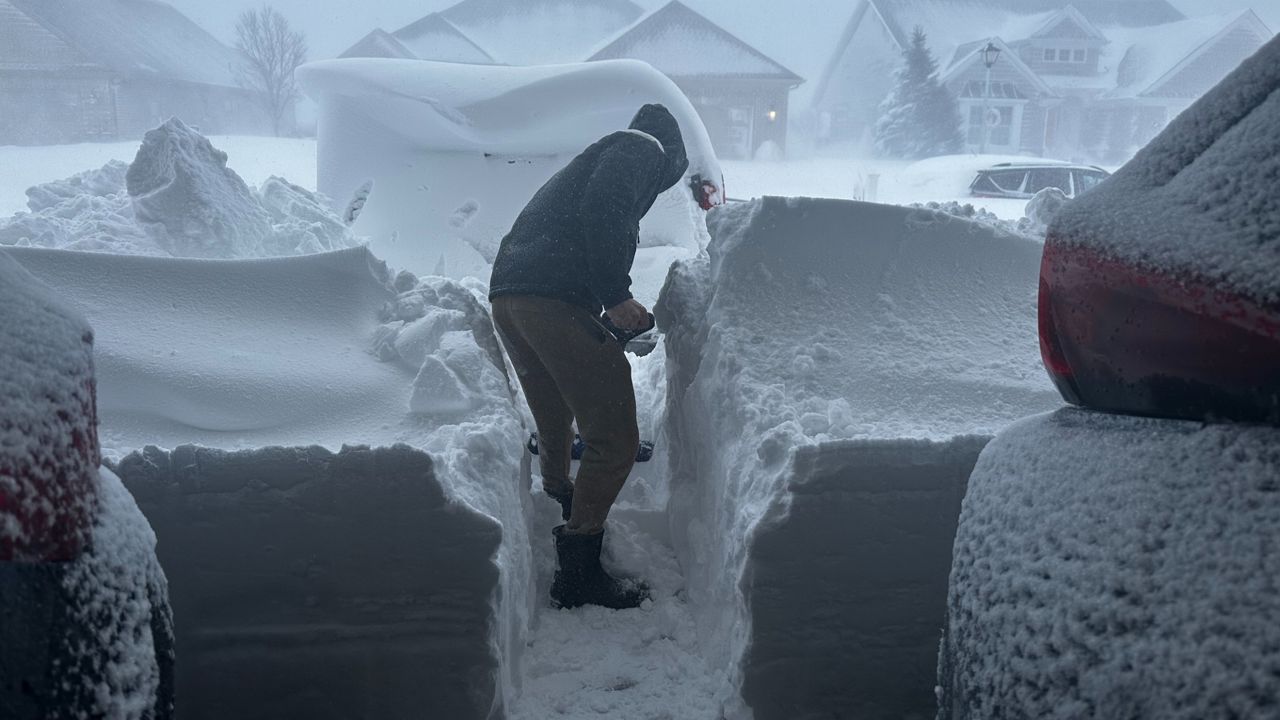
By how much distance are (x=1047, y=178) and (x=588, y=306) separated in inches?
301

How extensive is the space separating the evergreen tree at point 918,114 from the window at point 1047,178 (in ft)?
21.3

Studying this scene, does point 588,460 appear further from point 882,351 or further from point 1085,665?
point 1085,665

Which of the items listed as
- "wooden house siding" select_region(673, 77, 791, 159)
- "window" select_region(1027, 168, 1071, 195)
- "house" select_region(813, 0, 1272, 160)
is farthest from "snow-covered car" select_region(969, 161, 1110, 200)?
"wooden house siding" select_region(673, 77, 791, 159)

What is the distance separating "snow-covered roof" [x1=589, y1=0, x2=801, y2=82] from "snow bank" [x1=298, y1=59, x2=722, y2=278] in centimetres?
738

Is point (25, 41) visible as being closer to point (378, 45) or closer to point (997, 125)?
point (378, 45)

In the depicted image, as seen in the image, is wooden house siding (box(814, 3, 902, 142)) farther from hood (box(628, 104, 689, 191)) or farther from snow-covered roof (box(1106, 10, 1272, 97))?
hood (box(628, 104, 689, 191))

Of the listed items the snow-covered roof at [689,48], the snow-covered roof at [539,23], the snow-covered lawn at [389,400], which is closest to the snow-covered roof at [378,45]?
the snow-covered roof at [539,23]

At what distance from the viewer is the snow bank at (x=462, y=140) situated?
470 cm

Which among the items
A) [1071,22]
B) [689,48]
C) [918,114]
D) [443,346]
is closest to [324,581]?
[443,346]

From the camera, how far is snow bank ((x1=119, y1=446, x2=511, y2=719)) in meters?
1.83

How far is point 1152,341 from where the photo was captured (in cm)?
97

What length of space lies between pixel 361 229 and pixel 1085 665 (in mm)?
4951

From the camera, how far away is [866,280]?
2.67 meters

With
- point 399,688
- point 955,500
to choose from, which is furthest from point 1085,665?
point 399,688
